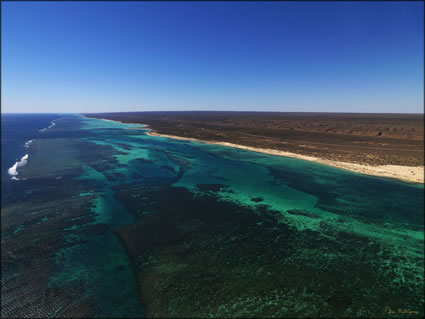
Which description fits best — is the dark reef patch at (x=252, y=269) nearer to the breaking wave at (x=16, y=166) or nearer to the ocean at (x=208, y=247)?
the ocean at (x=208, y=247)

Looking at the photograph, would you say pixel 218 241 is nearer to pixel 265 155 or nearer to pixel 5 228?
pixel 5 228

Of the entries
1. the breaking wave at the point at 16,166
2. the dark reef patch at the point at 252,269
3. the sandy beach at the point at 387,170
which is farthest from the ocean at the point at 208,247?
the sandy beach at the point at 387,170

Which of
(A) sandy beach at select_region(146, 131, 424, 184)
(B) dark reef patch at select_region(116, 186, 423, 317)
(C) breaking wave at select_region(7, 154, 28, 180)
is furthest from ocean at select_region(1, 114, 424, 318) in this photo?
(A) sandy beach at select_region(146, 131, 424, 184)

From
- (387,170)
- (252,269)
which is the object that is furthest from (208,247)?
(387,170)

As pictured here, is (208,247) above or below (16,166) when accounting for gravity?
below

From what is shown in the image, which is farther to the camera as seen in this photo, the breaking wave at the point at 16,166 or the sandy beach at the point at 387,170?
the sandy beach at the point at 387,170

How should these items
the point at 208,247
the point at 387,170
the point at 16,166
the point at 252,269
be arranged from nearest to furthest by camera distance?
the point at 252,269
the point at 208,247
the point at 16,166
the point at 387,170

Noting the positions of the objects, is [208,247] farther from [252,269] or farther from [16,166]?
[16,166]

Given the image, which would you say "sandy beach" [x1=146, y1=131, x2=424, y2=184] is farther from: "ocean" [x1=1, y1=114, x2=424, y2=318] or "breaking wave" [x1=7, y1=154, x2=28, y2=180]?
"breaking wave" [x1=7, y1=154, x2=28, y2=180]
